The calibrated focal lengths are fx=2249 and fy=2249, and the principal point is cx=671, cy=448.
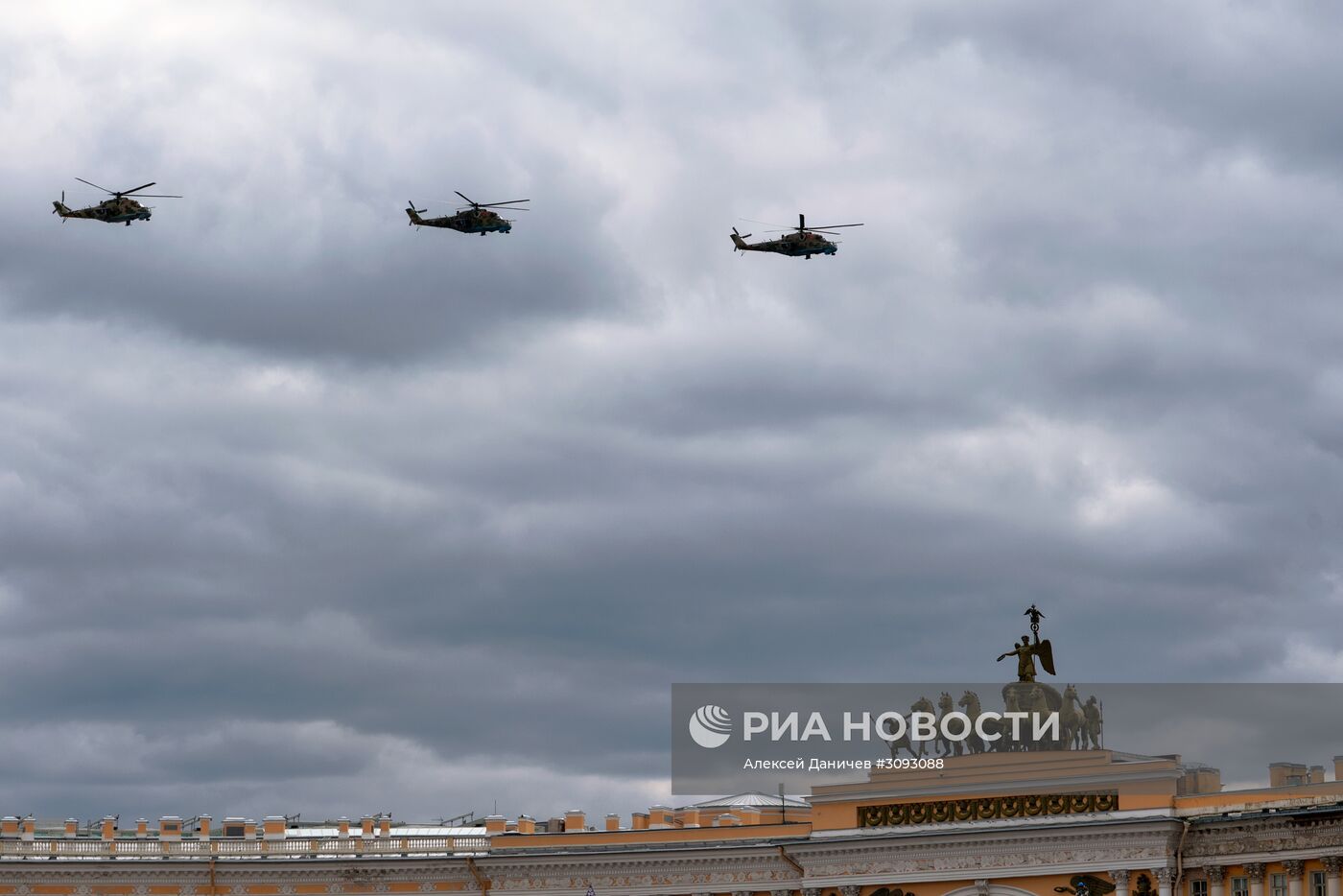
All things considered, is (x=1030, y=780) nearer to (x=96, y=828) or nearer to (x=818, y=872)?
(x=818, y=872)

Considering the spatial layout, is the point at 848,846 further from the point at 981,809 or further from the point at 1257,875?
the point at 1257,875

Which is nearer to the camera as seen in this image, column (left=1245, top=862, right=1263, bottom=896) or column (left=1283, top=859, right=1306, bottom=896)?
column (left=1283, top=859, right=1306, bottom=896)

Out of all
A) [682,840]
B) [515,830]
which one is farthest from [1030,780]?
[515,830]

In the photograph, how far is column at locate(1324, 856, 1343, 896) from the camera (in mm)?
63750

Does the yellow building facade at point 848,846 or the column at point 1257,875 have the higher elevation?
the yellow building facade at point 848,846

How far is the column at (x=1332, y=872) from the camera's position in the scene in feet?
209

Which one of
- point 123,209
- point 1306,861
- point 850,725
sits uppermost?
point 123,209

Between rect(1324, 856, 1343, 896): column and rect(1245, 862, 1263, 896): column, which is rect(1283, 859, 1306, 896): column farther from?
rect(1245, 862, 1263, 896): column

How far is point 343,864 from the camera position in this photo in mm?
80125

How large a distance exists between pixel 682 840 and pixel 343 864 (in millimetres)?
12544

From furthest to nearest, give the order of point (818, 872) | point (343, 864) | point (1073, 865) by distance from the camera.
Answer: 1. point (343, 864)
2. point (818, 872)
3. point (1073, 865)

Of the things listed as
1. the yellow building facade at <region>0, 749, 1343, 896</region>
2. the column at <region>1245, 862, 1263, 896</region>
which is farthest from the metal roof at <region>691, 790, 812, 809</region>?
the column at <region>1245, 862, 1263, 896</region>

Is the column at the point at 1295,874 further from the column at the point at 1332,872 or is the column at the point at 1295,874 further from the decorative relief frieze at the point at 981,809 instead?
the decorative relief frieze at the point at 981,809

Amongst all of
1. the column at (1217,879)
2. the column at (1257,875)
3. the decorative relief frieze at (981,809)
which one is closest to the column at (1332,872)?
the column at (1257,875)
